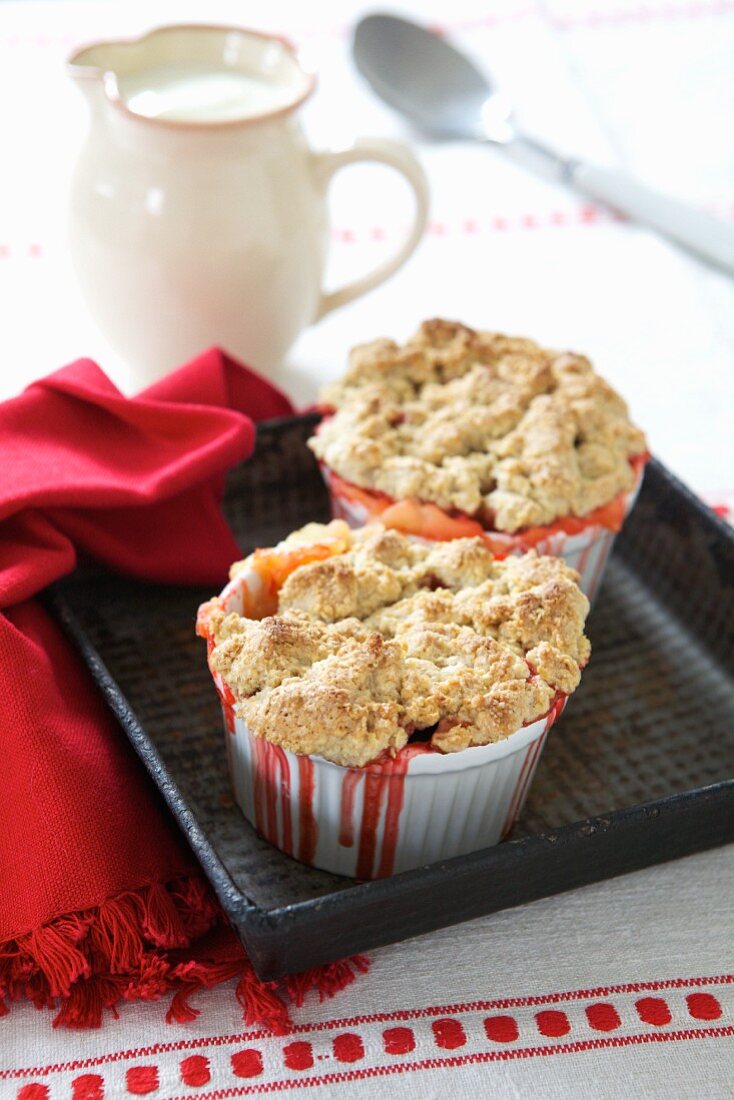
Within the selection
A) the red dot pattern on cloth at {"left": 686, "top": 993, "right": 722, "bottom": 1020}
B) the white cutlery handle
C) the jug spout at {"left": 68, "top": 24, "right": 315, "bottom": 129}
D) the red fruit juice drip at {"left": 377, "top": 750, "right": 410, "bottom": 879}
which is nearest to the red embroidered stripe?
the red dot pattern on cloth at {"left": 686, "top": 993, "right": 722, "bottom": 1020}

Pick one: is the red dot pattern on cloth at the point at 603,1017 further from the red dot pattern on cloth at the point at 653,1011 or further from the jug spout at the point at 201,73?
the jug spout at the point at 201,73

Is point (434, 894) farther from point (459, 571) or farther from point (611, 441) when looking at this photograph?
point (611, 441)

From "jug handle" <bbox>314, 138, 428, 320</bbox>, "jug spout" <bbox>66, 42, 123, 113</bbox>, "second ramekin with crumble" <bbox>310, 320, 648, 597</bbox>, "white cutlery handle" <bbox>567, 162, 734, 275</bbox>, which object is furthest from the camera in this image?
"white cutlery handle" <bbox>567, 162, 734, 275</bbox>

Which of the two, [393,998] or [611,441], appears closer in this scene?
[393,998]

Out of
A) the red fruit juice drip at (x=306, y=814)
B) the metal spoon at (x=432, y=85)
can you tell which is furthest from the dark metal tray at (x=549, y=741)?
the metal spoon at (x=432, y=85)

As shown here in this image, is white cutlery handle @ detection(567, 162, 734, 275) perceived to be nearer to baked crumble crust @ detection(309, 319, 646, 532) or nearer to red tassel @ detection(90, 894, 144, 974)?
baked crumble crust @ detection(309, 319, 646, 532)

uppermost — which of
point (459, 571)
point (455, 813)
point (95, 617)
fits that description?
point (459, 571)

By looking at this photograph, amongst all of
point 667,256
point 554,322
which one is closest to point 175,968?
point 554,322
